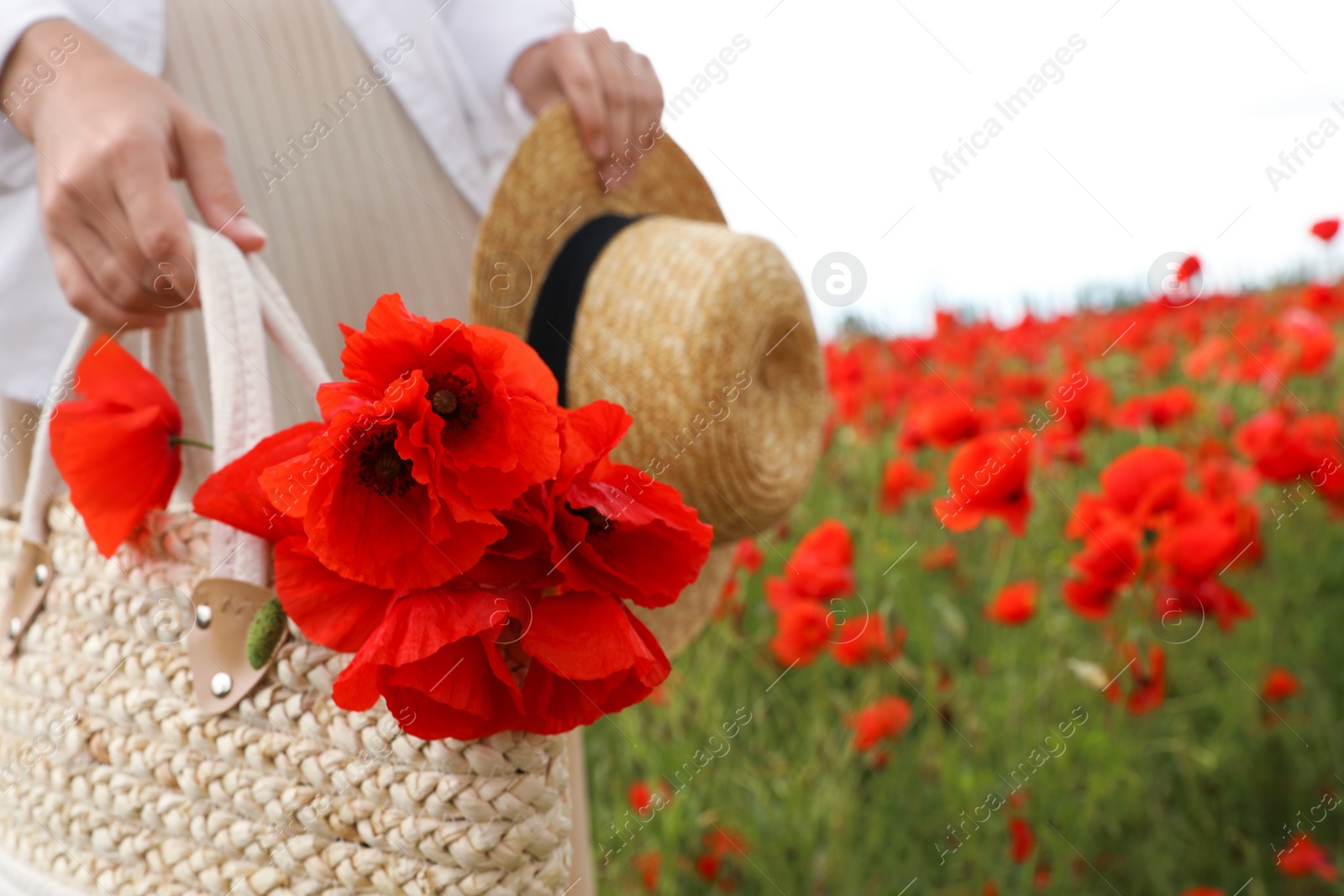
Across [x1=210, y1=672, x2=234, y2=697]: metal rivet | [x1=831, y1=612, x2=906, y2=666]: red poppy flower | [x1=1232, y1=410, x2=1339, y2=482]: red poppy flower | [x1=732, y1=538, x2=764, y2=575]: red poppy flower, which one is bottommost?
[x1=732, y1=538, x2=764, y2=575]: red poppy flower

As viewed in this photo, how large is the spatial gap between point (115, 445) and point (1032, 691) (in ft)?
3.67

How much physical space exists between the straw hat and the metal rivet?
15.7 inches

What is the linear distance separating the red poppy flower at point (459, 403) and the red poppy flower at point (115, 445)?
0.60 ft

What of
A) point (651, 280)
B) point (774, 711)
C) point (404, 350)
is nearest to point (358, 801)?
point (404, 350)

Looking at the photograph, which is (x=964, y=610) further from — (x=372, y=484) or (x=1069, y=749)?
(x=372, y=484)

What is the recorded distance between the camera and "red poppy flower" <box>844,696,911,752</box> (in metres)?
1.18

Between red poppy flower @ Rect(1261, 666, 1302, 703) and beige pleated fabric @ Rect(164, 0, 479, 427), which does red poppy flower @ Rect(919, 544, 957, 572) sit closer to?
red poppy flower @ Rect(1261, 666, 1302, 703)

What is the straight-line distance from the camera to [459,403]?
403 mm

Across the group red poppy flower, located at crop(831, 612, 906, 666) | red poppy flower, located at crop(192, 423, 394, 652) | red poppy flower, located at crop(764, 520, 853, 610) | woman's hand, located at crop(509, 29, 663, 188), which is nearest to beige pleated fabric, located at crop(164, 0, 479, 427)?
woman's hand, located at crop(509, 29, 663, 188)

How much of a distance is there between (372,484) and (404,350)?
0.05m

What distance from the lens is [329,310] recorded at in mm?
882

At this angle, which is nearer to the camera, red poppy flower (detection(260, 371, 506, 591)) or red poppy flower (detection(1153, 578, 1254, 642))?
red poppy flower (detection(260, 371, 506, 591))

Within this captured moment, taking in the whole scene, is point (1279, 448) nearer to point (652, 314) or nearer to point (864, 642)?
point (864, 642)

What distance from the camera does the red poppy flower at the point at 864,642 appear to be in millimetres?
1232
